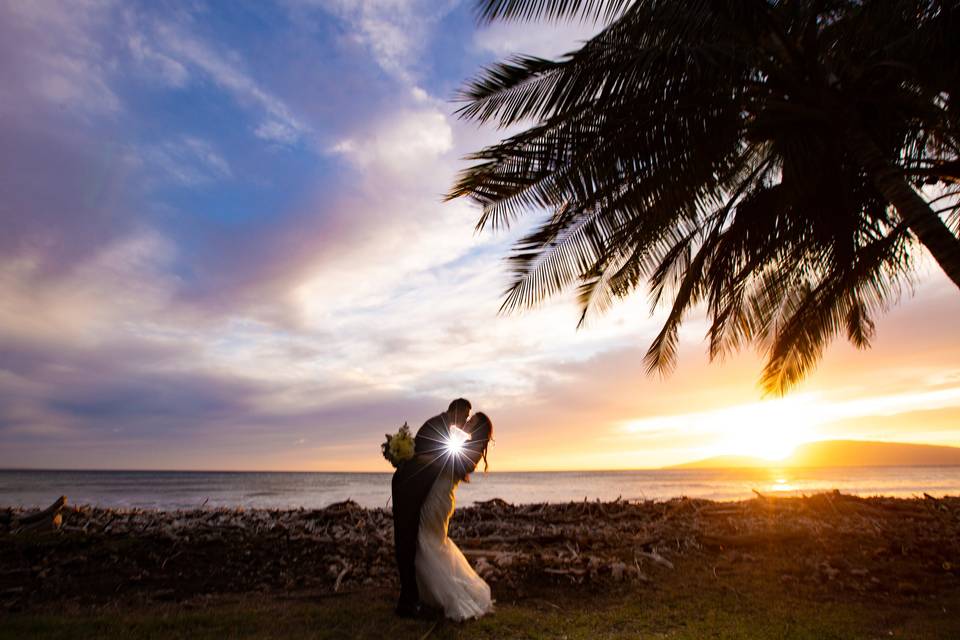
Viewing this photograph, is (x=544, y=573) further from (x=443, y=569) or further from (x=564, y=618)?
(x=443, y=569)

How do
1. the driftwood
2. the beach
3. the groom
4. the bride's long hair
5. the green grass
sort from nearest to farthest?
the green grass, the beach, the groom, the bride's long hair, the driftwood

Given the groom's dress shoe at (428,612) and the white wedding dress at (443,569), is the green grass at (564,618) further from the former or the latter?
the white wedding dress at (443,569)

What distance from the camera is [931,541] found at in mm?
8539

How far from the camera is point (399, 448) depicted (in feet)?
19.7

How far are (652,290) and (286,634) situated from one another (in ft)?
27.3

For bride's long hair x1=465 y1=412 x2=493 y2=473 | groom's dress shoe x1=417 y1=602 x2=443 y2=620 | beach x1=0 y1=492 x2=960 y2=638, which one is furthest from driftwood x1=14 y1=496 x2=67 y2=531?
bride's long hair x1=465 y1=412 x2=493 y2=473

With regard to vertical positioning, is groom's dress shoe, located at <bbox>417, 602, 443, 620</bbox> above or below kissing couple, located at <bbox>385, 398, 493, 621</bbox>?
below

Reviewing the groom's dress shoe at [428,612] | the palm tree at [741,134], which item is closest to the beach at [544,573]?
the groom's dress shoe at [428,612]

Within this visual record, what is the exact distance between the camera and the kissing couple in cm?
565

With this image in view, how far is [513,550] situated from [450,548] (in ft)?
11.3

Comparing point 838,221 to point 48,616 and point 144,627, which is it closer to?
point 144,627

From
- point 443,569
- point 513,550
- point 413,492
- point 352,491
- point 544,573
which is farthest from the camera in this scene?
point 352,491

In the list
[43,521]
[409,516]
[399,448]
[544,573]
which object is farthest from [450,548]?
[43,521]

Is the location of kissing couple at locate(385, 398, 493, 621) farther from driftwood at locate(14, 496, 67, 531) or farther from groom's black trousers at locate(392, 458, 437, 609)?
driftwood at locate(14, 496, 67, 531)
